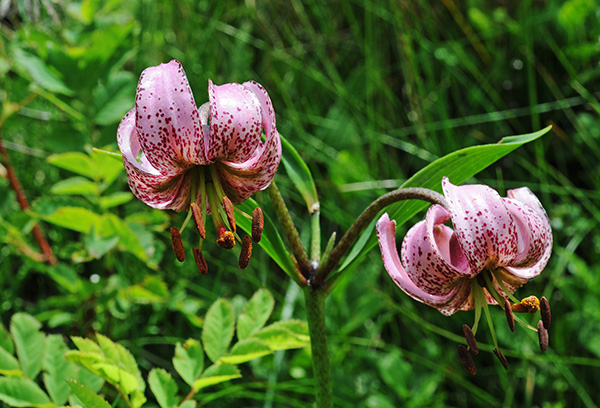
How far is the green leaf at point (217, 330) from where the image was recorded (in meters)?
1.09

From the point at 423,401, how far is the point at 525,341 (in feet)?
1.33

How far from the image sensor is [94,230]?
1.40 m

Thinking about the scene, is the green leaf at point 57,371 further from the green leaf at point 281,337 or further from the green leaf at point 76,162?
the green leaf at point 76,162

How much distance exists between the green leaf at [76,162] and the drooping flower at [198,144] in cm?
50

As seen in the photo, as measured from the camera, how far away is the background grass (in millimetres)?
1635

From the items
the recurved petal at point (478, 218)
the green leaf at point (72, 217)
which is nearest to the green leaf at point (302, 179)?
the recurved petal at point (478, 218)

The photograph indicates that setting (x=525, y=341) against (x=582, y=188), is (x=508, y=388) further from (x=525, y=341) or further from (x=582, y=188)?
(x=582, y=188)

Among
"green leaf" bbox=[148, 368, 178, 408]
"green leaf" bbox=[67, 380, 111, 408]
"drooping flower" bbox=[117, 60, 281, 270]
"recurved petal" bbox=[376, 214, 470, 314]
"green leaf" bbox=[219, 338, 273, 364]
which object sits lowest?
"green leaf" bbox=[148, 368, 178, 408]

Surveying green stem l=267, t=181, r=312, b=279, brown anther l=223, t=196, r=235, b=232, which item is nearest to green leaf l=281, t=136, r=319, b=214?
green stem l=267, t=181, r=312, b=279

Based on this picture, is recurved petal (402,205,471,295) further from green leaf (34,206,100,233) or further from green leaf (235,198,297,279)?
green leaf (34,206,100,233)

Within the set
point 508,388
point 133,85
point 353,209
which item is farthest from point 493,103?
point 133,85

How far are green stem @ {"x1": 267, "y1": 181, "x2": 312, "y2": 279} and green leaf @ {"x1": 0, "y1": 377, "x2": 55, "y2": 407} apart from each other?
47 centimetres

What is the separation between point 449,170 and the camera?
0.98m

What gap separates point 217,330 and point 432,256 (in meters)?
0.45
